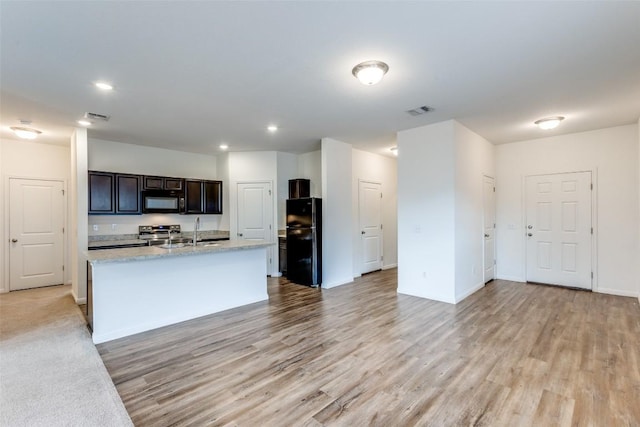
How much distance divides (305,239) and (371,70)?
3.43 meters

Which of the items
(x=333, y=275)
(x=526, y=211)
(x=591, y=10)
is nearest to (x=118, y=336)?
(x=333, y=275)

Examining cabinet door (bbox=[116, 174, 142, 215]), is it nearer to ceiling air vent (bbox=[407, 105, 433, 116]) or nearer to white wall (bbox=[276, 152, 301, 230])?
white wall (bbox=[276, 152, 301, 230])

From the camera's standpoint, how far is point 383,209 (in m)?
7.04

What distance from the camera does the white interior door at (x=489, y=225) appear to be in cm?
552

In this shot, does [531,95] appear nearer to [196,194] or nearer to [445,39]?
[445,39]

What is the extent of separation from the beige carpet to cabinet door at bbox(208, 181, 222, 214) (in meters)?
2.84

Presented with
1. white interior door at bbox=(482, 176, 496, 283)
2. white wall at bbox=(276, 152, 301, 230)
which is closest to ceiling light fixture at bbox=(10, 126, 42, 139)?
white wall at bbox=(276, 152, 301, 230)

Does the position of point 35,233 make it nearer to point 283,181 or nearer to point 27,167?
point 27,167

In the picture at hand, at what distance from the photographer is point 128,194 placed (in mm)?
5348

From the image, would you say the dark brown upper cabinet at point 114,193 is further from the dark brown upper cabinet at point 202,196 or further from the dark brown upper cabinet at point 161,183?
the dark brown upper cabinet at point 202,196

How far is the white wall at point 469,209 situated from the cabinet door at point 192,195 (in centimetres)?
489

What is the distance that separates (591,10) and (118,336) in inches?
200

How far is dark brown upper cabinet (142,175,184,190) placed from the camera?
5.55 meters

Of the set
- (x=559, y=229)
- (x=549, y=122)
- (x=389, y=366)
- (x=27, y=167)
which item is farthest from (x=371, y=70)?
(x=27, y=167)
